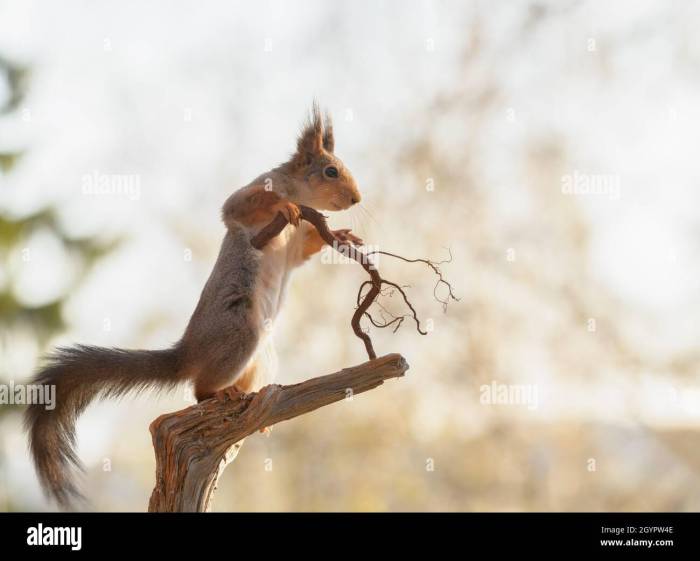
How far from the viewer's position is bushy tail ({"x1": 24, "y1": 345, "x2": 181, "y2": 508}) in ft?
5.88

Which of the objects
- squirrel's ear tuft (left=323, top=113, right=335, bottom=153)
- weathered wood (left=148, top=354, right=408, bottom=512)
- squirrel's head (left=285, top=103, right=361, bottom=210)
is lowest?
weathered wood (left=148, top=354, right=408, bottom=512)

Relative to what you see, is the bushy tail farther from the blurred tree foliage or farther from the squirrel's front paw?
the blurred tree foliage

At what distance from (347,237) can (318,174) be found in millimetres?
289

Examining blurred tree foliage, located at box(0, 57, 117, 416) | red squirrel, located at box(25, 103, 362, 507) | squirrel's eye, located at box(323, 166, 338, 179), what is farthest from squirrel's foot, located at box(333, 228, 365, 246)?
blurred tree foliage, located at box(0, 57, 117, 416)

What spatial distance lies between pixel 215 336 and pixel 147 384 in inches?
8.3

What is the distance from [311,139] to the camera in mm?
2188

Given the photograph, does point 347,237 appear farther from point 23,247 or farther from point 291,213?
point 23,247

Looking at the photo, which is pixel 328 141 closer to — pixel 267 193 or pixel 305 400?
pixel 267 193

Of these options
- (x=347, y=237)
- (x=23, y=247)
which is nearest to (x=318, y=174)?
(x=347, y=237)

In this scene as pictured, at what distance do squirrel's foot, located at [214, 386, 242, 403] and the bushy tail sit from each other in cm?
11

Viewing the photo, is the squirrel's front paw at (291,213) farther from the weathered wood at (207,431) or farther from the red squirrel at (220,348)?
the weathered wood at (207,431)

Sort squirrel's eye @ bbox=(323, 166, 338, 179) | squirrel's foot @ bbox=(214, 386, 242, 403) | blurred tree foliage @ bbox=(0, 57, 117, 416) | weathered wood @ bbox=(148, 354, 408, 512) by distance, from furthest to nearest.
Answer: blurred tree foliage @ bbox=(0, 57, 117, 416), squirrel's eye @ bbox=(323, 166, 338, 179), squirrel's foot @ bbox=(214, 386, 242, 403), weathered wood @ bbox=(148, 354, 408, 512)
